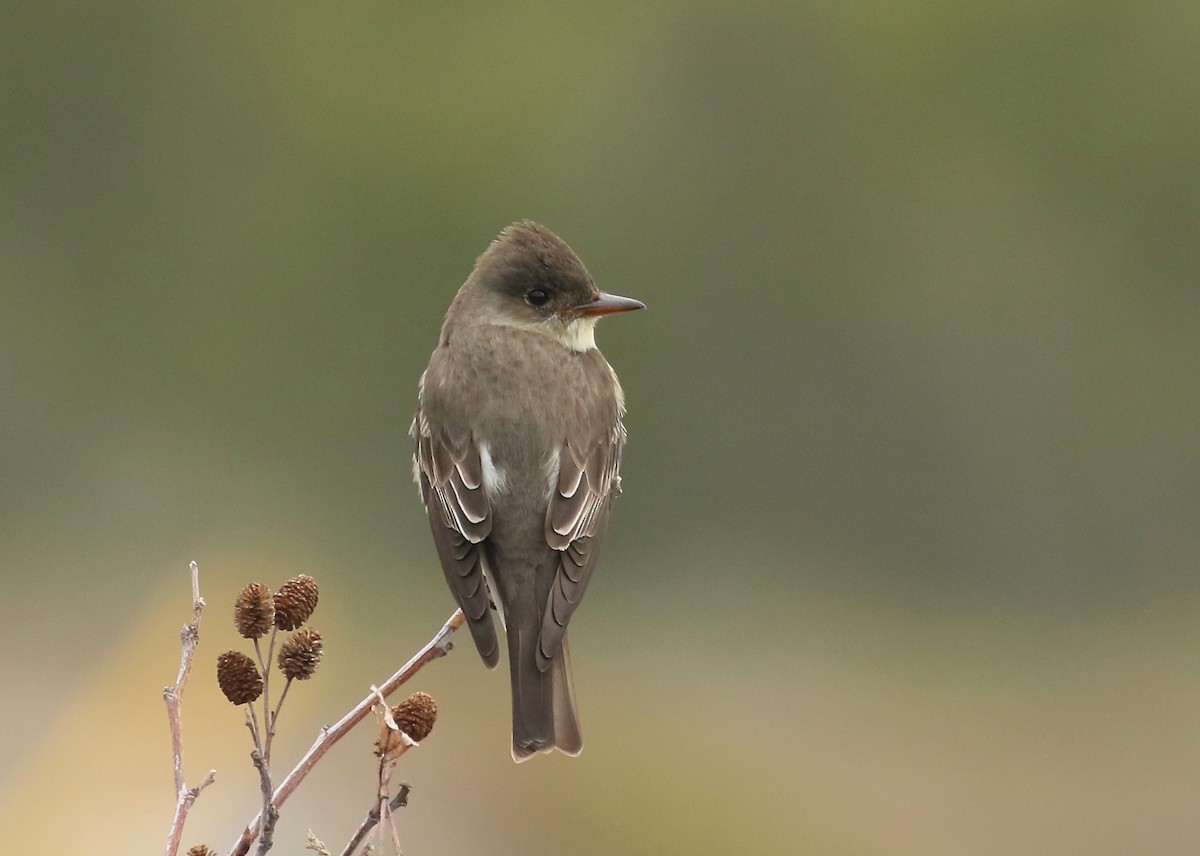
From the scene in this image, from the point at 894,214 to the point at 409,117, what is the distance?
4540mm

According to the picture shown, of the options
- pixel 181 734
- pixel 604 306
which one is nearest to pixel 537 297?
pixel 604 306

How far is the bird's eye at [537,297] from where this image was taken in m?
5.04

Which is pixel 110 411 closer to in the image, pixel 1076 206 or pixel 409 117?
pixel 409 117

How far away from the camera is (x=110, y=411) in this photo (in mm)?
15438

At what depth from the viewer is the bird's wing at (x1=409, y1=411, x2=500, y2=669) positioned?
4.34 meters

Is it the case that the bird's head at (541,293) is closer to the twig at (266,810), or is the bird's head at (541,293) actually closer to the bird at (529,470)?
the bird at (529,470)

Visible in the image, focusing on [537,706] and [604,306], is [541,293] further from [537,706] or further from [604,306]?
[537,706]

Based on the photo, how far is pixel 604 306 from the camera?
4.98 metres

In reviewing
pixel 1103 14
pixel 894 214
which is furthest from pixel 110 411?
pixel 1103 14

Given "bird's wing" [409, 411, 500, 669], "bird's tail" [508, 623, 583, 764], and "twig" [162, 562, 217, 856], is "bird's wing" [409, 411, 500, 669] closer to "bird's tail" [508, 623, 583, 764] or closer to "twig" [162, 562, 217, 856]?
"bird's tail" [508, 623, 583, 764]

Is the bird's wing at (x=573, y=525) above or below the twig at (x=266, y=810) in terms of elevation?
above

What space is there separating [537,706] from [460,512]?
1.85ft

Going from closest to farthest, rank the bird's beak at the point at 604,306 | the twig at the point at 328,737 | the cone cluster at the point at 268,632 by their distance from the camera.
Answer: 1. the twig at the point at 328,737
2. the cone cluster at the point at 268,632
3. the bird's beak at the point at 604,306

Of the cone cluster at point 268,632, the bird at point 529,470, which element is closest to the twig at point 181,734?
the cone cluster at point 268,632
